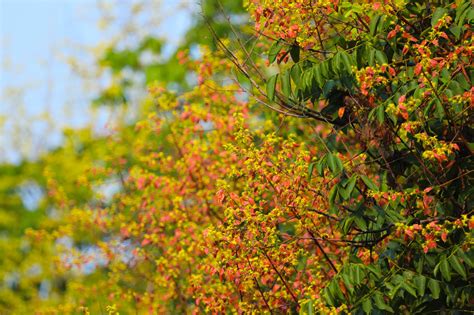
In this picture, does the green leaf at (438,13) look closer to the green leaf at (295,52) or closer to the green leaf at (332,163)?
the green leaf at (295,52)

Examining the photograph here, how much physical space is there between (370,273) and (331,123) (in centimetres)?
154

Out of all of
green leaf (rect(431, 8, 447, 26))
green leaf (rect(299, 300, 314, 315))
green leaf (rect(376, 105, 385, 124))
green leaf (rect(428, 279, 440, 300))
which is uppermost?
green leaf (rect(431, 8, 447, 26))

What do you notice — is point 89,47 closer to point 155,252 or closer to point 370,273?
point 155,252

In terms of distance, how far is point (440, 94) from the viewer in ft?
20.4

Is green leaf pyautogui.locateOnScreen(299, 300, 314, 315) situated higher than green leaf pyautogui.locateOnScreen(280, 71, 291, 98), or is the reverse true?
green leaf pyautogui.locateOnScreen(280, 71, 291, 98)

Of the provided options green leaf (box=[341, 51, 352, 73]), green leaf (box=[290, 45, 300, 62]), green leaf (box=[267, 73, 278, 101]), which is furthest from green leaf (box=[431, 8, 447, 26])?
green leaf (box=[267, 73, 278, 101])

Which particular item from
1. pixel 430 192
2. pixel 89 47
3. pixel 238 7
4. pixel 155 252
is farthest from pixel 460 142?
pixel 89 47

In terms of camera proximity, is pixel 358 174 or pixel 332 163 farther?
pixel 358 174

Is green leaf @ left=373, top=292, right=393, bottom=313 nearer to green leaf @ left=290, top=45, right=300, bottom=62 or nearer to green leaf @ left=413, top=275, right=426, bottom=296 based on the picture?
green leaf @ left=413, top=275, right=426, bottom=296

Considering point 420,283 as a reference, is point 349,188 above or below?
above

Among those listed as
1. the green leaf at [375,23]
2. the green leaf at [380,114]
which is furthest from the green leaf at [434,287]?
the green leaf at [375,23]

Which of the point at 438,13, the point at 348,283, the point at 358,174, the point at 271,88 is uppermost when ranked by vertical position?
the point at 438,13

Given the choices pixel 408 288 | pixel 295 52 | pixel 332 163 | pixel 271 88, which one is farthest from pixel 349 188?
pixel 295 52

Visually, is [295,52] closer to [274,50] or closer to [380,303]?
[274,50]
